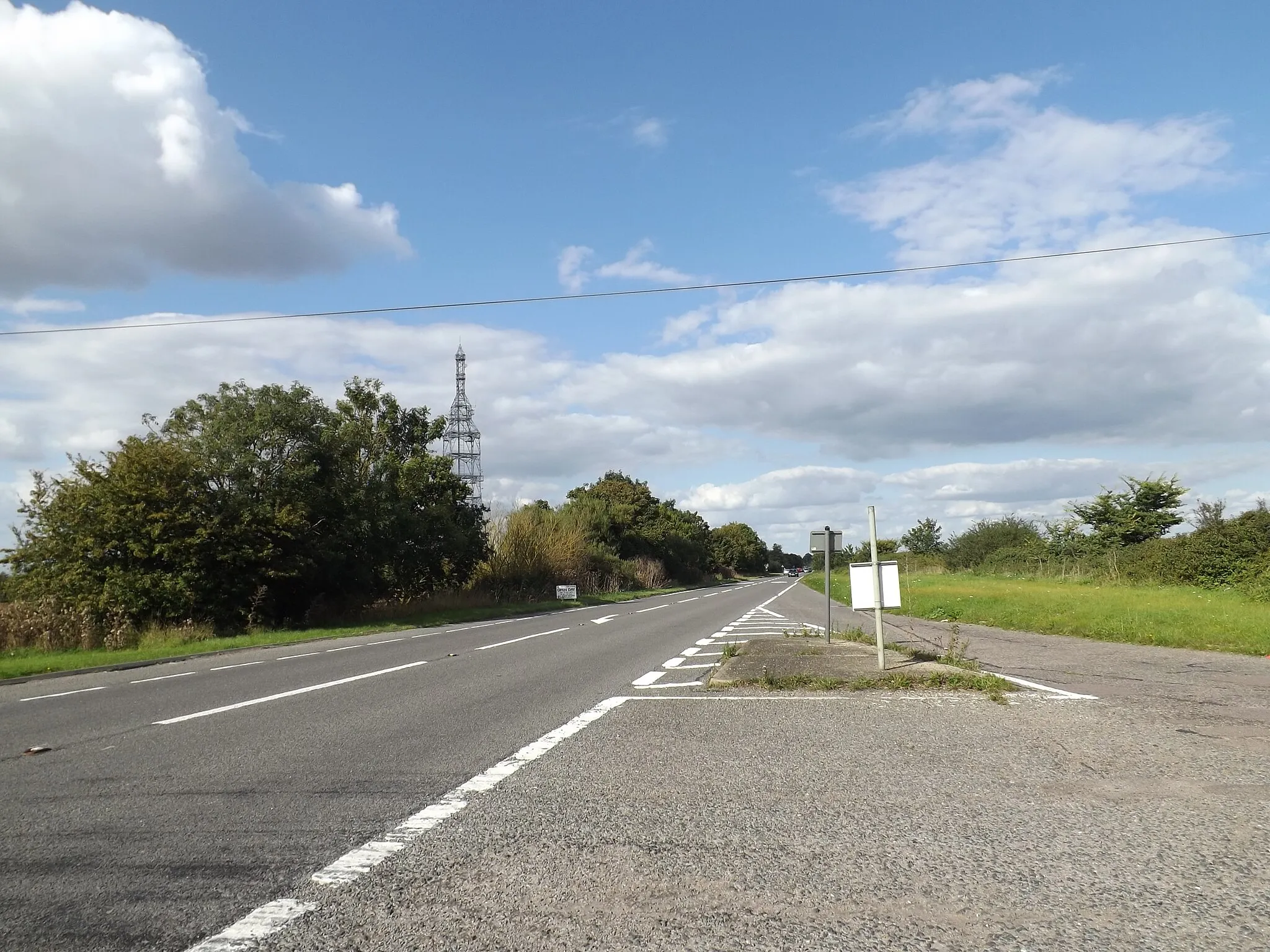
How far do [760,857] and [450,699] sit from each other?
645 centimetres

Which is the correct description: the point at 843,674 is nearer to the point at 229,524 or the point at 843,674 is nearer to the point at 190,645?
the point at 190,645

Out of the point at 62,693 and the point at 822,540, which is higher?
the point at 822,540

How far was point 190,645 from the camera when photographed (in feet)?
71.3

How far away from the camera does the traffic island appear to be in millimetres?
10508

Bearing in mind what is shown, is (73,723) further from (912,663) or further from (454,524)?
(454,524)

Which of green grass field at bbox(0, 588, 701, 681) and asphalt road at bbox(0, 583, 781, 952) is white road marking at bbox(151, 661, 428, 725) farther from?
green grass field at bbox(0, 588, 701, 681)

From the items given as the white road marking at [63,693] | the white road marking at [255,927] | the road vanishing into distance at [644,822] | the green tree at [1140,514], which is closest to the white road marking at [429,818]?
the road vanishing into distance at [644,822]

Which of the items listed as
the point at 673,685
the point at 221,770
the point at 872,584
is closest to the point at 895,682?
the point at 872,584

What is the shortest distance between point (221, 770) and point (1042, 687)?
8641 mm

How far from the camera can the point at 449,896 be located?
3.88m

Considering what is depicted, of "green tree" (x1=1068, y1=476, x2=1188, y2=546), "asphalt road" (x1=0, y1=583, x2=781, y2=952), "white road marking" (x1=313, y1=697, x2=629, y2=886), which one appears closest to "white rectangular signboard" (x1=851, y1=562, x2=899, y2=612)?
"asphalt road" (x1=0, y1=583, x2=781, y2=952)

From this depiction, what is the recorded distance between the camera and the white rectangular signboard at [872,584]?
1159 centimetres

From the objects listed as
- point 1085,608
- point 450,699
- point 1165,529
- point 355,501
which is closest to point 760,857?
point 450,699

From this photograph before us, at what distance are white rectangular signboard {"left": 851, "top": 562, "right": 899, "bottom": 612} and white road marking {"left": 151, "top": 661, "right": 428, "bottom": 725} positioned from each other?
6802mm
